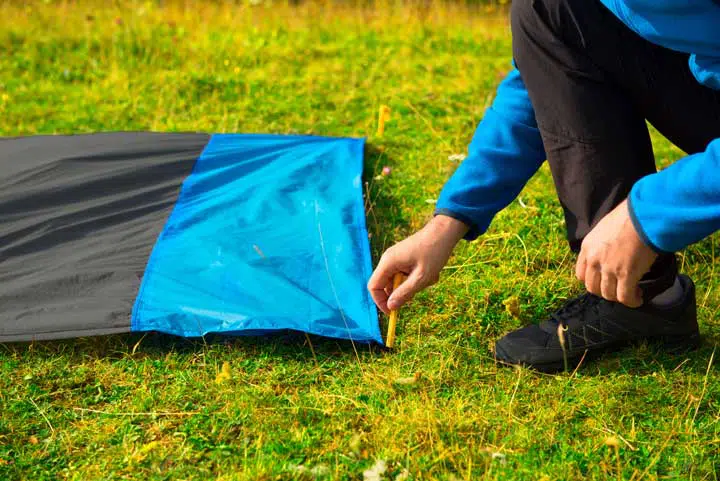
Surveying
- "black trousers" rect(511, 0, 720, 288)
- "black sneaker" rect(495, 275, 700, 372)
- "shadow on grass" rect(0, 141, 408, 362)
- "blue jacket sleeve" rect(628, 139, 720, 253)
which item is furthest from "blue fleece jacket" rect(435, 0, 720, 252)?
"shadow on grass" rect(0, 141, 408, 362)

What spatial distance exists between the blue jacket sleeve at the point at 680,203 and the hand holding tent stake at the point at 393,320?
50 centimetres

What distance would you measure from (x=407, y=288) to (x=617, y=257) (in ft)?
1.39

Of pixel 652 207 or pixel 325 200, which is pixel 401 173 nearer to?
pixel 325 200

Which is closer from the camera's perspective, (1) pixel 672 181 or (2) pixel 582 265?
(1) pixel 672 181

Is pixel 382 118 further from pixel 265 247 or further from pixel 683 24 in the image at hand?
pixel 683 24

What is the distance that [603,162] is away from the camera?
4.77 feet

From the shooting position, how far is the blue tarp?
70.9 inches

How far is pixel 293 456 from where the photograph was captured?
4.80 ft

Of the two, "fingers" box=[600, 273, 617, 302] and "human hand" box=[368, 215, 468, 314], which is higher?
"fingers" box=[600, 273, 617, 302]

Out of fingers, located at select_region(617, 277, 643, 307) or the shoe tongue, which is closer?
fingers, located at select_region(617, 277, 643, 307)

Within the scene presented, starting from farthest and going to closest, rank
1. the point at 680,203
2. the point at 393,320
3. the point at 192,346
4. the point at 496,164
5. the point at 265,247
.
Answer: the point at 265,247 → the point at 192,346 → the point at 393,320 → the point at 496,164 → the point at 680,203

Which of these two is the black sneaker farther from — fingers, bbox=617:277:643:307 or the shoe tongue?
fingers, bbox=617:277:643:307

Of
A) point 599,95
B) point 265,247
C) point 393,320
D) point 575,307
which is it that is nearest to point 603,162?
point 599,95

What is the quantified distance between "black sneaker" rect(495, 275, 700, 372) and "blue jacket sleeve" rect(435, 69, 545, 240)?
295mm
